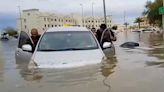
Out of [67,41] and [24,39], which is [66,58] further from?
[24,39]

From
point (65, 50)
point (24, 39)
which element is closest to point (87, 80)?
point (65, 50)

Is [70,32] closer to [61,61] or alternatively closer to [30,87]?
[61,61]

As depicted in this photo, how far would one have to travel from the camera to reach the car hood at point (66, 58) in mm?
8086

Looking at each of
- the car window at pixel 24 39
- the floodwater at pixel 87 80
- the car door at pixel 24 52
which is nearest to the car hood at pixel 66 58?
the floodwater at pixel 87 80

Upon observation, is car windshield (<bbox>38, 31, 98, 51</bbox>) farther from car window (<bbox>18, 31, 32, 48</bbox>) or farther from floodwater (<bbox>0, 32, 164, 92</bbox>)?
car window (<bbox>18, 31, 32, 48</bbox>)

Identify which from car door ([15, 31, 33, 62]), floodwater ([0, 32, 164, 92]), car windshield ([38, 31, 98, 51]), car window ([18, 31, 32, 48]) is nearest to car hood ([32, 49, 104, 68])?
floodwater ([0, 32, 164, 92])

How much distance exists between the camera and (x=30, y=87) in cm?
671

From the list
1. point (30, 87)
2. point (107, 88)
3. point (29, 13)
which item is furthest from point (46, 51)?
point (29, 13)

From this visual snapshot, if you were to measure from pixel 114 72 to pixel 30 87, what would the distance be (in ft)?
6.50

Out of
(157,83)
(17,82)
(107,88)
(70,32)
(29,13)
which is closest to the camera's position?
(107,88)

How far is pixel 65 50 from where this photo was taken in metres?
8.88

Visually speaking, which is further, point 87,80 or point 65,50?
point 65,50

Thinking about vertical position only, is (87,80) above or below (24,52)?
below

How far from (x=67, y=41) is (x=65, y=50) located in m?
0.70
